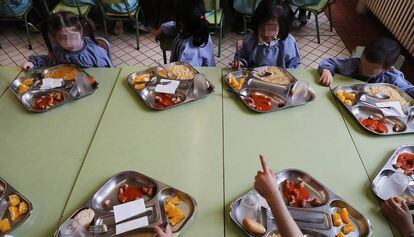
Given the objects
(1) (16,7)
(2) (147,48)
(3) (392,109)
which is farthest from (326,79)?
(1) (16,7)

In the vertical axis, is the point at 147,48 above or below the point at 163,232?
below

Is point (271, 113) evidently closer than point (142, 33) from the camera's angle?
Yes

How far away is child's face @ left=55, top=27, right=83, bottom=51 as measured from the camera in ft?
5.66

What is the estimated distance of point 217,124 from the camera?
1.43 meters

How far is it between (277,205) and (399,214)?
1.58ft

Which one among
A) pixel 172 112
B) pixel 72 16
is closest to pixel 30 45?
pixel 72 16

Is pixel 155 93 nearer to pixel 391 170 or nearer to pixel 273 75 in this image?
pixel 273 75

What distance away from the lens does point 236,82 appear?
5.51 ft

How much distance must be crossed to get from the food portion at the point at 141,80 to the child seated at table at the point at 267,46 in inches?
21.3

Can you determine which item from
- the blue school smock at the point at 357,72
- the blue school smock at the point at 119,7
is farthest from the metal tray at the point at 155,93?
the blue school smock at the point at 119,7

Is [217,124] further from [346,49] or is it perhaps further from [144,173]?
[346,49]

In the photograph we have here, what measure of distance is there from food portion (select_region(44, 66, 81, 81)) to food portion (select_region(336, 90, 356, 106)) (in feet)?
5.14

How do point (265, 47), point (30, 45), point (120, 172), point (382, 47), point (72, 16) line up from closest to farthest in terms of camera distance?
point (120, 172), point (382, 47), point (72, 16), point (265, 47), point (30, 45)

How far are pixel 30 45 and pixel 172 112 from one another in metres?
2.91
